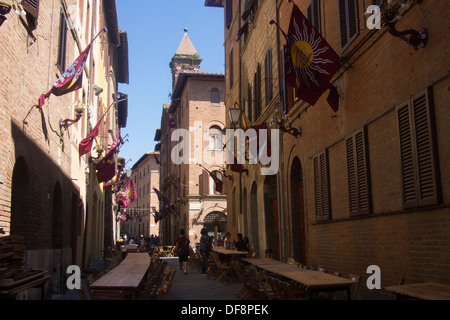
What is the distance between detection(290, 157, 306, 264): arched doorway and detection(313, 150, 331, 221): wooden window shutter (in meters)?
2.01

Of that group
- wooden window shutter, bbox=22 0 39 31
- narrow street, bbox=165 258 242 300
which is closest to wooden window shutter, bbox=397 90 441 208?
narrow street, bbox=165 258 242 300

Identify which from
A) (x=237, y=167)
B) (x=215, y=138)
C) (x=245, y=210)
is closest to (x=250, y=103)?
(x=237, y=167)

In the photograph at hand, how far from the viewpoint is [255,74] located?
64.0 feet

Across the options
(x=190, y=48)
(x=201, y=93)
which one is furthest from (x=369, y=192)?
(x=190, y=48)

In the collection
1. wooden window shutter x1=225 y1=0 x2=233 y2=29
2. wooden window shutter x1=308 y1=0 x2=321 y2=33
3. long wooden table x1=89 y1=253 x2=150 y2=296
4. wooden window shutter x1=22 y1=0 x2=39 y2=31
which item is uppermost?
wooden window shutter x1=225 y1=0 x2=233 y2=29

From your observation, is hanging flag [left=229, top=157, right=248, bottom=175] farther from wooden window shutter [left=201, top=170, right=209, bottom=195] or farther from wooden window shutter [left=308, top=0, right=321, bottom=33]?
wooden window shutter [left=201, top=170, right=209, bottom=195]

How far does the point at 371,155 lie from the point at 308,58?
219 centimetres

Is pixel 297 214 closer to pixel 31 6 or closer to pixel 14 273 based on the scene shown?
pixel 31 6

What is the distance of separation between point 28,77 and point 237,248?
9879 millimetres

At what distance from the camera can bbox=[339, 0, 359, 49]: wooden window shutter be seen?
9.56 m

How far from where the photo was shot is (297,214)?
14.2 metres

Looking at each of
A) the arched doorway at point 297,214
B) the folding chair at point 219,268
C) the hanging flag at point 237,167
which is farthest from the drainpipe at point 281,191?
the hanging flag at point 237,167

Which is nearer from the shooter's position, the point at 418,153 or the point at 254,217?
the point at 418,153
